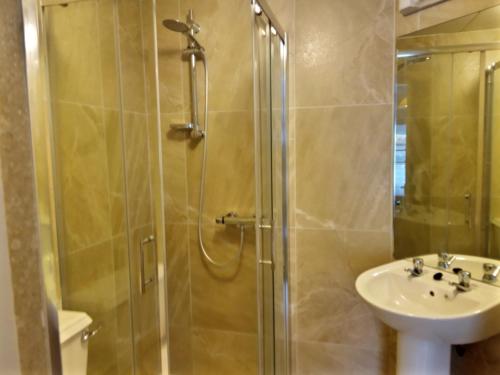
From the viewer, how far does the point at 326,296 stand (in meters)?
1.83

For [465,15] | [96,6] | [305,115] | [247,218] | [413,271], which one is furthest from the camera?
[247,218]

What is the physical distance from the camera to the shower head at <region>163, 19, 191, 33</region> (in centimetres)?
184

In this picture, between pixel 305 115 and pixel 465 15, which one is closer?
pixel 465 15

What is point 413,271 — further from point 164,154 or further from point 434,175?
point 164,154

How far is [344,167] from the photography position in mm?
1747

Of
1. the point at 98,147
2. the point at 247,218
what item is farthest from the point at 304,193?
the point at 98,147

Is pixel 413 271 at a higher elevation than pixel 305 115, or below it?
below

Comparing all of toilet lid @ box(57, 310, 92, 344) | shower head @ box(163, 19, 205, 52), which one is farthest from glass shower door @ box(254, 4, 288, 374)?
toilet lid @ box(57, 310, 92, 344)

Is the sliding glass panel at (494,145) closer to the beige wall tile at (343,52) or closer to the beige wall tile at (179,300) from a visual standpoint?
the beige wall tile at (343,52)

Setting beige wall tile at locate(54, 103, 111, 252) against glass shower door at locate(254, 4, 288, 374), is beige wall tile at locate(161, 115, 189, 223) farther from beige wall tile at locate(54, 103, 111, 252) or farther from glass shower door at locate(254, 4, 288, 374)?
glass shower door at locate(254, 4, 288, 374)

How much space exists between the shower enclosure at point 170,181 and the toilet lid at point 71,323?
4cm

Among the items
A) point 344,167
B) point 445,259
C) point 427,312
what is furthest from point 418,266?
point 344,167

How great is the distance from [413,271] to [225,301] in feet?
3.65

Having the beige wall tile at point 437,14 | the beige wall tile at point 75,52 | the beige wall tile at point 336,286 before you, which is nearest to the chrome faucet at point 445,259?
the beige wall tile at point 336,286
